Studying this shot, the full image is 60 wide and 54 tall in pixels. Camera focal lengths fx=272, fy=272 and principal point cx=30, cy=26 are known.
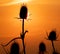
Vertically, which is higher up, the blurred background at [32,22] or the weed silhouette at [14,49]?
the blurred background at [32,22]

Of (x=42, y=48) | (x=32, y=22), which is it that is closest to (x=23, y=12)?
(x=32, y=22)

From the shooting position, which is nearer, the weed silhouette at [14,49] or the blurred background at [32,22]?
the weed silhouette at [14,49]

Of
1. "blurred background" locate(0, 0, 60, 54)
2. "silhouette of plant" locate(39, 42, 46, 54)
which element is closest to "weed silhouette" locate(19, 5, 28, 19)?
"blurred background" locate(0, 0, 60, 54)

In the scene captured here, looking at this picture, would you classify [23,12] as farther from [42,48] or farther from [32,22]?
[42,48]

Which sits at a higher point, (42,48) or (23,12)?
(23,12)

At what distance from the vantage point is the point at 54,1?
2000mm

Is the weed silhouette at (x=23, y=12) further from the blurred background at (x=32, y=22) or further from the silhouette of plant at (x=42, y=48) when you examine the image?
the silhouette of plant at (x=42, y=48)

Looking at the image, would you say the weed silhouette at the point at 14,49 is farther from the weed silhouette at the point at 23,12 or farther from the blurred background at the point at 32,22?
the weed silhouette at the point at 23,12

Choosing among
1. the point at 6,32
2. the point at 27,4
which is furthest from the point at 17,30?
the point at 27,4

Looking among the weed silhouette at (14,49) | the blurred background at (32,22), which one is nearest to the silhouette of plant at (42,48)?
the blurred background at (32,22)

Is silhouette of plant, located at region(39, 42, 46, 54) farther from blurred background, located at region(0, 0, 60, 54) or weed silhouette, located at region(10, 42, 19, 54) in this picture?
weed silhouette, located at region(10, 42, 19, 54)

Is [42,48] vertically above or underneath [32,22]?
underneath

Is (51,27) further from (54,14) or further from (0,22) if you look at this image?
(0,22)

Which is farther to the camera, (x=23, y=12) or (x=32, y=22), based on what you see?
(x=32, y=22)
